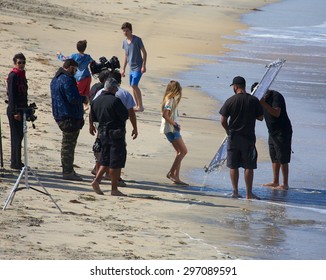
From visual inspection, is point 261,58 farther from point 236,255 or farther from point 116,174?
point 236,255

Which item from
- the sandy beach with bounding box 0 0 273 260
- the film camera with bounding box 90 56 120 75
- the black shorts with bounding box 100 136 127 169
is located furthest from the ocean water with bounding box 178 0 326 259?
the film camera with bounding box 90 56 120 75

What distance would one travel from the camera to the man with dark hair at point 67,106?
44.2 ft

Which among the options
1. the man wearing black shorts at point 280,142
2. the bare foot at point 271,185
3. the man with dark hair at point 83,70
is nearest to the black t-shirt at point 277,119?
the man wearing black shorts at point 280,142

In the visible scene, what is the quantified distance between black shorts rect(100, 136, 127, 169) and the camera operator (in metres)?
1.19

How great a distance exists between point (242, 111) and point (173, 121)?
101cm

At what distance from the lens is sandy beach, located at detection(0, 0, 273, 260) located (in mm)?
10570

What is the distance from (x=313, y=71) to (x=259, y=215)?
16002mm

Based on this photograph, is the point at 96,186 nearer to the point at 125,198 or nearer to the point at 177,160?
the point at 125,198

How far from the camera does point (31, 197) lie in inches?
489

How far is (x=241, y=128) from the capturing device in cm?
1362

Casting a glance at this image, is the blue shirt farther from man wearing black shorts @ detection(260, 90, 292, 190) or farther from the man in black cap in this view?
the man in black cap

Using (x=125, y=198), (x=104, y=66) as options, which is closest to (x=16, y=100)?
(x=104, y=66)

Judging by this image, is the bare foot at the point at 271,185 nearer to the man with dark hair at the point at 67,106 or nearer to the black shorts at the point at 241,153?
→ the black shorts at the point at 241,153

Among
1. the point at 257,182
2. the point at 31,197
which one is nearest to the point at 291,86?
the point at 257,182
